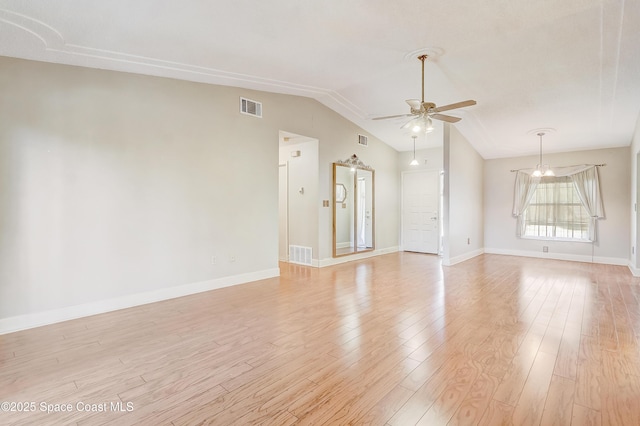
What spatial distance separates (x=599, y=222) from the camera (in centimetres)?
698

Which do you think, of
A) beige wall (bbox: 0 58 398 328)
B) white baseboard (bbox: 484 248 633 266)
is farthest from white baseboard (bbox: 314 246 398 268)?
white baseboard (bbox: 484 248 633 266)

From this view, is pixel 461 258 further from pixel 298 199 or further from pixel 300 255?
pixel 298 199

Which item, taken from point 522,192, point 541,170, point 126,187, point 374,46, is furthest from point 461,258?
point 126,187

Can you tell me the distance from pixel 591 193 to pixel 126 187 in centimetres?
906

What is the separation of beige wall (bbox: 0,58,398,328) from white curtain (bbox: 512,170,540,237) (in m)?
6.16

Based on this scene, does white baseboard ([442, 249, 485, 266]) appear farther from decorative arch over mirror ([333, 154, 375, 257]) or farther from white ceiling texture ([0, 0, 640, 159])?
white ceiling texture ([0, 0, 640, 159])

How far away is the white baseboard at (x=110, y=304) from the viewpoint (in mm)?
3129

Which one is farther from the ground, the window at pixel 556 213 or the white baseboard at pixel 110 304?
the window at pixel 556 213

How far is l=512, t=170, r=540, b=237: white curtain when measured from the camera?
25.4ft

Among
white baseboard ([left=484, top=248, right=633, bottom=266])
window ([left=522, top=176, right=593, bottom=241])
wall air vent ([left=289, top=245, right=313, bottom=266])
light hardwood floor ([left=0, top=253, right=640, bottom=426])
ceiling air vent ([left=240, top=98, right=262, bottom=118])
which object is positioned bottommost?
light hardwood floor ([left=0, top=253, right=640, bottom=426])

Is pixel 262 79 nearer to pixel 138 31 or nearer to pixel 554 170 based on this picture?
pixel 138 31

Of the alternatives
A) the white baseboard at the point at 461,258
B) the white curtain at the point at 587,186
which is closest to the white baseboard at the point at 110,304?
the white baseboard at the point at 461,258

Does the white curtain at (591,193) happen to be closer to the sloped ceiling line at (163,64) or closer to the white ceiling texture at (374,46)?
the white ceiling texture at (374,46)

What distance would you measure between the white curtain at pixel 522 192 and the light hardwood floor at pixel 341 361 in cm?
370
